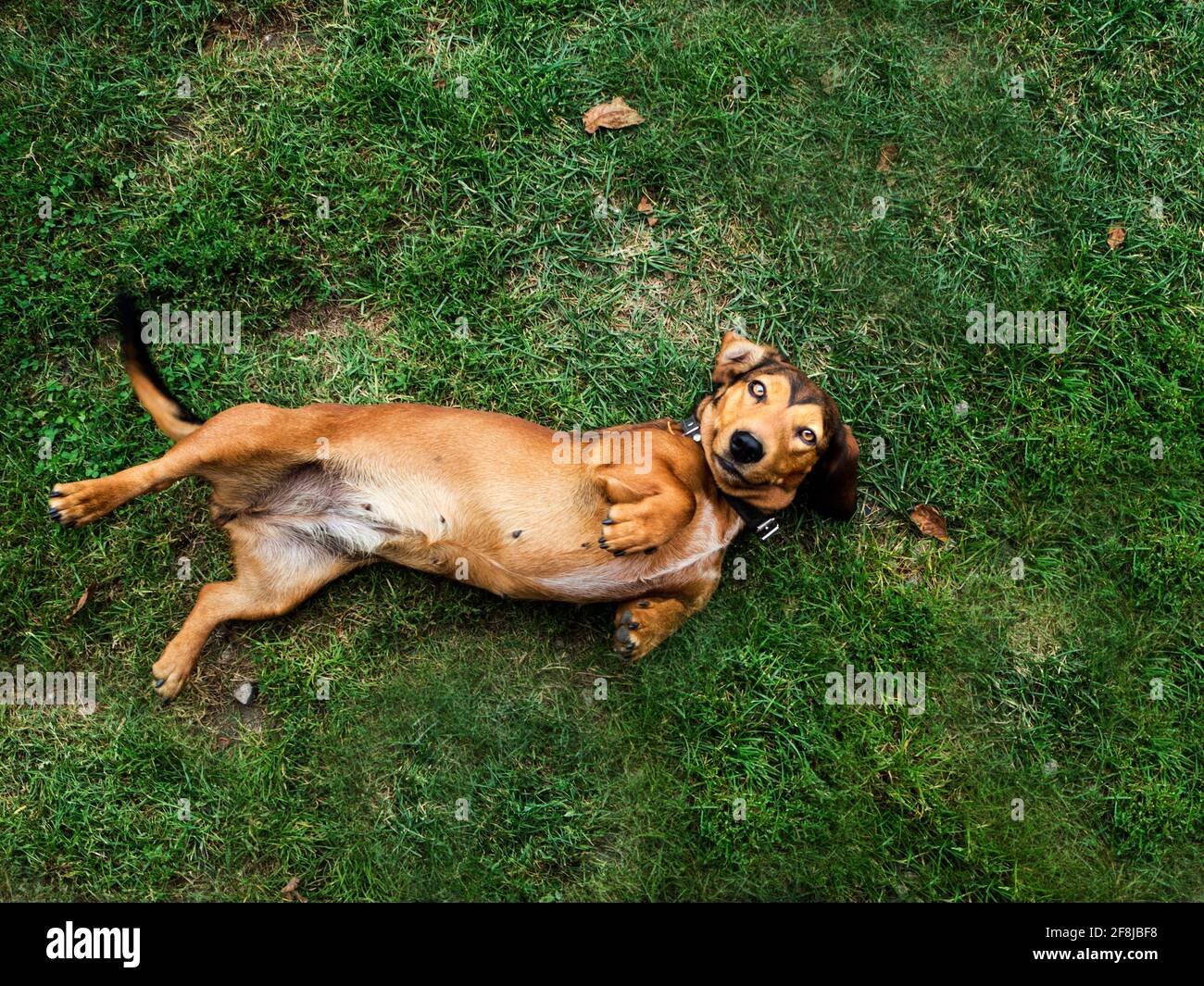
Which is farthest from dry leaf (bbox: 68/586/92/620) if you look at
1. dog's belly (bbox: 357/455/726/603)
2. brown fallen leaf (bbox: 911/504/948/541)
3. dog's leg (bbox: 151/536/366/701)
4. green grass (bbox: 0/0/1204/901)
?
brown fallen leaf (bbox: 911/504/948/541)

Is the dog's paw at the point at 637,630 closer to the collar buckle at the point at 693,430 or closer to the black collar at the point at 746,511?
the black collar at the point at 746,511

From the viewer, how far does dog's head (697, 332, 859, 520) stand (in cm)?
468

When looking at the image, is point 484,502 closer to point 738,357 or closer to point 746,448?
point 746,448

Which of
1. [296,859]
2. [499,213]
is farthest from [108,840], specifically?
[499,213]

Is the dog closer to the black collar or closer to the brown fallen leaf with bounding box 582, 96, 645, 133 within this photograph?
the black collar

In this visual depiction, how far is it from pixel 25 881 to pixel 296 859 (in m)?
1.53

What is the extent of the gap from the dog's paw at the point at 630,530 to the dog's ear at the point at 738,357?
1.02m

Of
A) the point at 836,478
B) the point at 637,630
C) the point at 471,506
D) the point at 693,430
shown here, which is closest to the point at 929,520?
the point at 836,478

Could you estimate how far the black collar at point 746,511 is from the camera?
4.91 metres

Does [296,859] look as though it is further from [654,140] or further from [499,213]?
[654,140]

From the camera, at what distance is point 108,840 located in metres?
5.16

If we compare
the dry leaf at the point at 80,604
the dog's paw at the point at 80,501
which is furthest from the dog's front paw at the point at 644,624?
the dry leaf at the point at 80,604

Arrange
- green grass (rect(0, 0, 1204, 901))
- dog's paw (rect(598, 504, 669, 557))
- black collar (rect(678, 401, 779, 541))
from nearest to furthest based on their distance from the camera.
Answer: dog's paw (rect(598, 504, 669, 557))
black collar (rect(678, 401, 779, 541))
green grass (rect(0, 0, 1204, 901))

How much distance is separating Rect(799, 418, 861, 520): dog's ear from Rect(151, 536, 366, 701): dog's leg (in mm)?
2714
